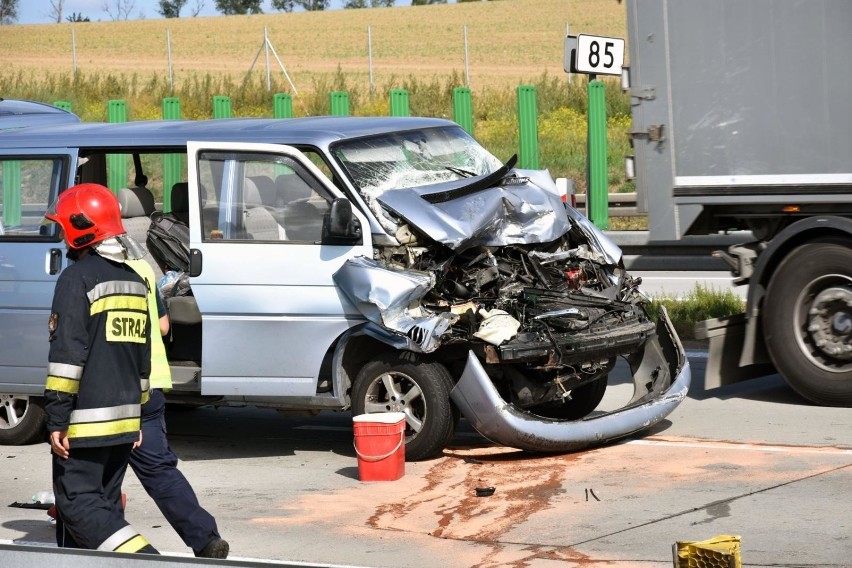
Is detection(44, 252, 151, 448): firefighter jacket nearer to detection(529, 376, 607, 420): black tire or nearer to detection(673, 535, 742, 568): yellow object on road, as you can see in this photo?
detection(673, 535, 742, 568): yellow object on road

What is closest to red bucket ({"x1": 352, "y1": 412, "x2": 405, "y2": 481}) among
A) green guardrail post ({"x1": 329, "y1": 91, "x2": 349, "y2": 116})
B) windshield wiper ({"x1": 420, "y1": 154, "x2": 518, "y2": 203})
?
windshield wiper ({"x1": 420, "y1": 154, "x2": 518, "y2": 203})

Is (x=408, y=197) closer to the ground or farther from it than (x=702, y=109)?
closer to the ground

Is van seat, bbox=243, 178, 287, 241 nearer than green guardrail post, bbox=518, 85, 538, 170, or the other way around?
van seat, bbox=243, 178, 287, 241

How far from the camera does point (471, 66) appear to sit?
168ft

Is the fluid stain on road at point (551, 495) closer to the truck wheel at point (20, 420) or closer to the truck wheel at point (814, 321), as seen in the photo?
the truck wheel at point (814, 321)

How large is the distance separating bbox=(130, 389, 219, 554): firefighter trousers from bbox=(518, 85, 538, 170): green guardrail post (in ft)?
43.6

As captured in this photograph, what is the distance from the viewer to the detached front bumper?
769 centimetres

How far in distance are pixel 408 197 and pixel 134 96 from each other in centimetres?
2651

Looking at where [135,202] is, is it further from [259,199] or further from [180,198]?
[259,199]

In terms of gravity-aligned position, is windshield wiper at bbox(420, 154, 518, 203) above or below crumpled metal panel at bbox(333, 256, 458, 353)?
above

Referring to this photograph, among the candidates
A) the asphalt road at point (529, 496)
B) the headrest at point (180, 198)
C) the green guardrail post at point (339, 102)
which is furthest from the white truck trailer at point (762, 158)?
the green guardrail post at point (339, 102)

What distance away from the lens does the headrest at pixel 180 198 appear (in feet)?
30.8

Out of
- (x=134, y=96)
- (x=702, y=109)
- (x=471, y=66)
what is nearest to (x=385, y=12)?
(x=471, y=66)

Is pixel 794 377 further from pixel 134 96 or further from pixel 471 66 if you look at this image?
pixel 471 66
